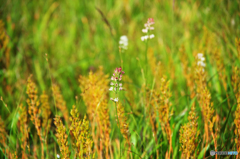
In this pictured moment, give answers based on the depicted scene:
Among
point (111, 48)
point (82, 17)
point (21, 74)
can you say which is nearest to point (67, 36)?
point (82, 17)

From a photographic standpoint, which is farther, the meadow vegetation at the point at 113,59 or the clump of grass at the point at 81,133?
the meadow vegetation at the point at 113,59

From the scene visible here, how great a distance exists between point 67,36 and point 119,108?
2.62 metres

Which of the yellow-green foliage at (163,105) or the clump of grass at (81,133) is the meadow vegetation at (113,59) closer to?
the yellow-green foliage at (163,105)

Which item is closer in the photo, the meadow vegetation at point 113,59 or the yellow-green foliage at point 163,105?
the yellow-green foliage at point 163,105

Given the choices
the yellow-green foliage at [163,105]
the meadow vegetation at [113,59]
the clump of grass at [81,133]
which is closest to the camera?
the clump of grass at [81,133]

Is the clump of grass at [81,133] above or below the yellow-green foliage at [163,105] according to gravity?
below

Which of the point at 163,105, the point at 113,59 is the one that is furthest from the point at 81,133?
the point at 113,59

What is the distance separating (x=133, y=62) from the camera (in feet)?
8.71

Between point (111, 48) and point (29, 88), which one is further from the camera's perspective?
point (111, 48)

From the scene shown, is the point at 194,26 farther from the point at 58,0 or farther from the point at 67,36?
the point at 58,0

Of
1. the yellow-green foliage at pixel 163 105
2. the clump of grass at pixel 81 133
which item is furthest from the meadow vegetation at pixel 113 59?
the clump of grass at pixel 81 133

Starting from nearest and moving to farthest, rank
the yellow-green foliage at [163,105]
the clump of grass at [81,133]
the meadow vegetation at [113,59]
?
1. the clump of grass at [81,133]
2. the yellow-green foliage at [163,105]
3. the meadow vegetation at [113,59]

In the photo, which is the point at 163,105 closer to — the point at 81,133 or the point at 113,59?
the point at 81,133

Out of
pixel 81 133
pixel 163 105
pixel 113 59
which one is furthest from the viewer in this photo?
pixel 113 59
